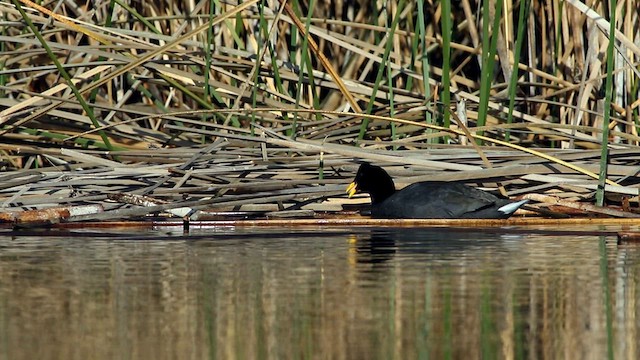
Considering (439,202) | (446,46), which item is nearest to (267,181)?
(439,202)

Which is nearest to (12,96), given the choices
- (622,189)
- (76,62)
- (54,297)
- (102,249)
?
(76,62)

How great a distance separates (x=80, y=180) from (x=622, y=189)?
2.67 metres

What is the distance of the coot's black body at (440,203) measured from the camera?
20.9 feet

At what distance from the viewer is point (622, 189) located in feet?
21.2

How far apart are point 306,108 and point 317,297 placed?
13.3ft

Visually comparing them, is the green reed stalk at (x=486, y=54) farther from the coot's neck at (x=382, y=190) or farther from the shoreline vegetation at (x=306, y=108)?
the coot's neck at (x=382, y=190)

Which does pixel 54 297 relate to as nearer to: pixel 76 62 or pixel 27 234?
pixel 27 234

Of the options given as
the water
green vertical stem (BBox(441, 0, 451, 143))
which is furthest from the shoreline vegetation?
the water

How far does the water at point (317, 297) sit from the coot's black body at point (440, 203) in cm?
51

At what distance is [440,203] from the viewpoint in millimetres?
6348

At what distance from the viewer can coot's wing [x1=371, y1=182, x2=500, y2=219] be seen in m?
6.37

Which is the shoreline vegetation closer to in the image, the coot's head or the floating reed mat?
the floating reed mat

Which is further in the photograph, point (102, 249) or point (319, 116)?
point (319, 116)

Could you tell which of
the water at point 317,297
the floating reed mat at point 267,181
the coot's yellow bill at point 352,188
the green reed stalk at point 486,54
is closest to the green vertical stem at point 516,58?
the green reed stalk at point 486,54
